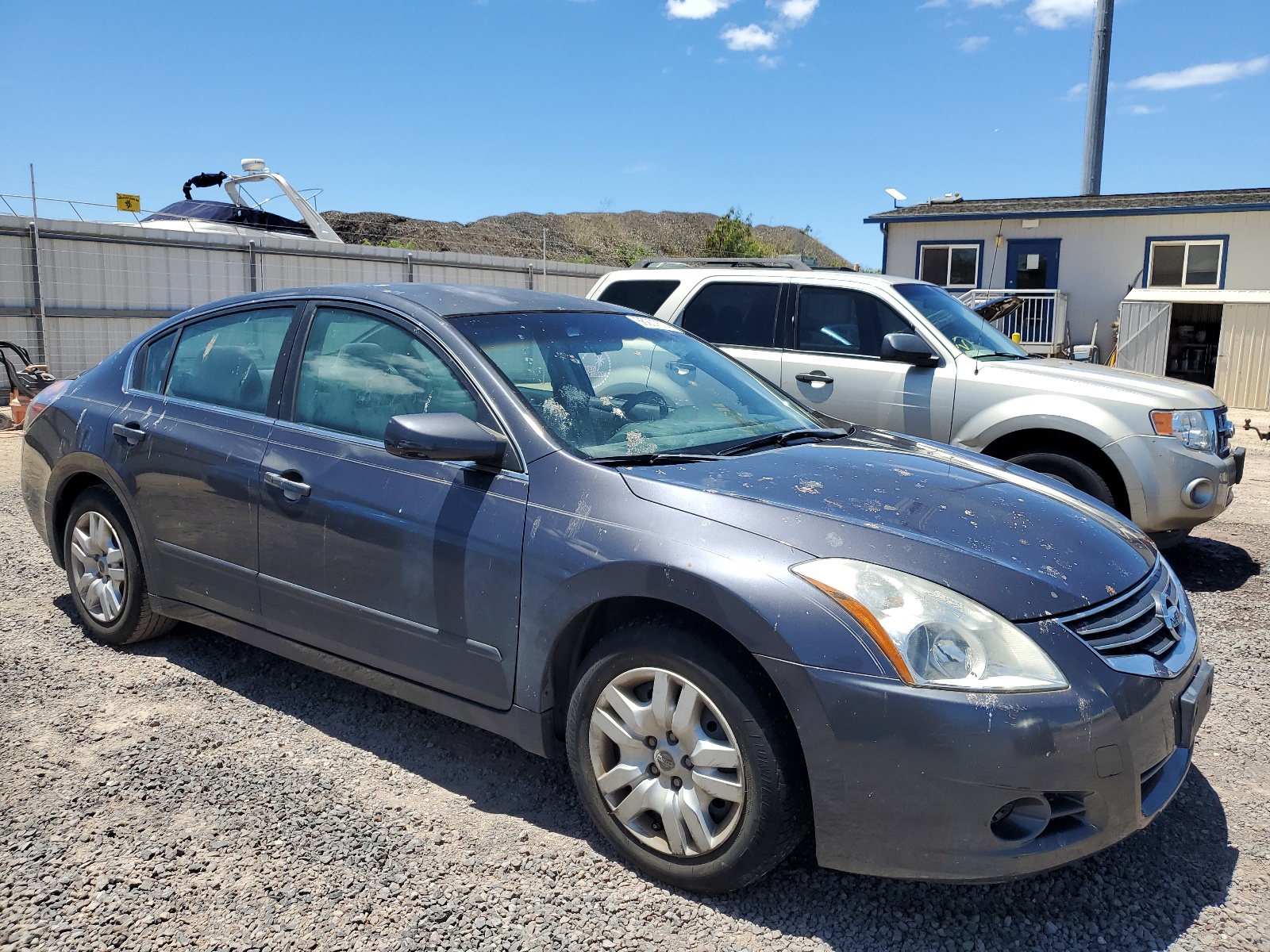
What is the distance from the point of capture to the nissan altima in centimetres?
234

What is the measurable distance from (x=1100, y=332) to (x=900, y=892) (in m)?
20.3

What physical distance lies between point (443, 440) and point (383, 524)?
1.53 feet

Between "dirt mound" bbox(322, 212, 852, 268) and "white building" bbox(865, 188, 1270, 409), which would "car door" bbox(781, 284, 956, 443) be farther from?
"dirt mound" bbox(322, 212, 852, 268)

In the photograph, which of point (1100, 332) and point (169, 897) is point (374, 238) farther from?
point (169, 897)

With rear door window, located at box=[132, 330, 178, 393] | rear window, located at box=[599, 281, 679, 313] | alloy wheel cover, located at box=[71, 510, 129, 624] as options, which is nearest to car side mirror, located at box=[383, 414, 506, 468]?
rear door window, located at box=[132, 330, 178, 393]

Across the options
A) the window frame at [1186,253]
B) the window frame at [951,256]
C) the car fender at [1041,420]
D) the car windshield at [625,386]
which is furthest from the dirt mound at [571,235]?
the car windshield at [625,386]

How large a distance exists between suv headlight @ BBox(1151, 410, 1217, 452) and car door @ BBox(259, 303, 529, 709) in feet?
14.1

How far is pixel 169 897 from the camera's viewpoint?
8.71 ft

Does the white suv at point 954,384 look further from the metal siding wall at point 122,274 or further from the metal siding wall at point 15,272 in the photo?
the metal siding wall at point 15,272

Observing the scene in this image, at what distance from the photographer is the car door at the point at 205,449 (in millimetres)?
3701

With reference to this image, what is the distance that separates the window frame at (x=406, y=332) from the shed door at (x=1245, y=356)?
15.7m

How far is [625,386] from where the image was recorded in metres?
3.52

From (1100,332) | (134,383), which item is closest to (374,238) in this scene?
(1100,332)

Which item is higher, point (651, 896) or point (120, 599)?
point (120, 599)
